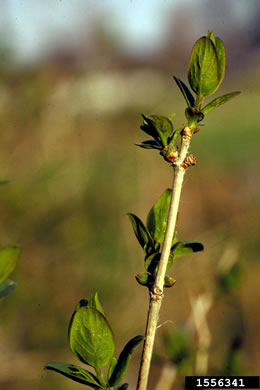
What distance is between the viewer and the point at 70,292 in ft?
4.44

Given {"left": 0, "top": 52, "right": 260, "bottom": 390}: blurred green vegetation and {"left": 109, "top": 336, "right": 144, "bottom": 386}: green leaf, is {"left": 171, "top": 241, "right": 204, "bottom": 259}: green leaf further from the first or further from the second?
{"left": 0, "top": 52, "right": 260, "bottom": 390}: blurred green vegetation

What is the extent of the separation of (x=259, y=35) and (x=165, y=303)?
198cm

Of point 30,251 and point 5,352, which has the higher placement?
point 30,251

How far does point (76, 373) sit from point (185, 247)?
0.09 metres

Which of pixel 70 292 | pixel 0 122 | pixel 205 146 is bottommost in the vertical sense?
pixel 70 292

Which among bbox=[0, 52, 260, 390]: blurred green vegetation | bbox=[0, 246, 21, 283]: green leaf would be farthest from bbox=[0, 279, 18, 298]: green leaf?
bbox=[0, 52, 260, 390]: blurred green vegetation

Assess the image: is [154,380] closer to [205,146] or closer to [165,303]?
[165,303]

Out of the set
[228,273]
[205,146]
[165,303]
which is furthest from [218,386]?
[205,146]

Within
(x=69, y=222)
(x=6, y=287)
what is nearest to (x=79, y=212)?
(x=69, y=222)

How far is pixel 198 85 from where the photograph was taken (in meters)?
0.25

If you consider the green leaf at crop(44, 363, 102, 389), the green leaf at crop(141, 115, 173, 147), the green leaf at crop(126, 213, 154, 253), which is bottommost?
the green leaf at crop(44, 363, 102, 389)

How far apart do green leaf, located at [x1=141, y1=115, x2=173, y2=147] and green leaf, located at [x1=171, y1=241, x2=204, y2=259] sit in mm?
55

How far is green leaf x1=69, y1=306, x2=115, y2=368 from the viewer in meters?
0.24

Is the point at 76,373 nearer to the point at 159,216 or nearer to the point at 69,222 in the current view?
the point at 159,216
